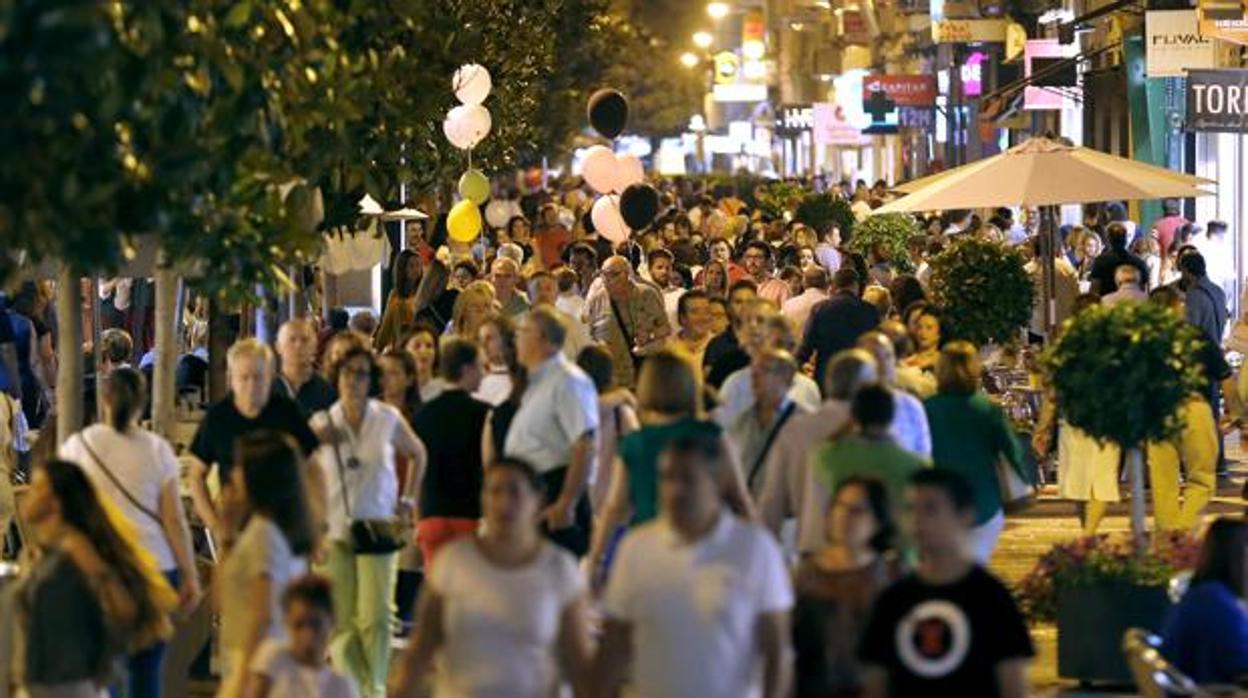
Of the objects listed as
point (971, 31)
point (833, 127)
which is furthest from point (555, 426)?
point (833, 127)

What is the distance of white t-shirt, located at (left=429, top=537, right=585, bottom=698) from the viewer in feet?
33.4

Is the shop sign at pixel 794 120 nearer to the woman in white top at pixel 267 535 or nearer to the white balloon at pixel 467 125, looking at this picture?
the white balloon at pixel 467 125

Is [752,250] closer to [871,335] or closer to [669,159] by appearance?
[871,335]

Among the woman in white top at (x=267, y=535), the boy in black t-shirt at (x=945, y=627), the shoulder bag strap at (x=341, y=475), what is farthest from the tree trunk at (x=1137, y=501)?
the boy in black t-shirt at (x=945, y=627)

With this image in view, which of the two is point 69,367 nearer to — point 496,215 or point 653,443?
point 653,443

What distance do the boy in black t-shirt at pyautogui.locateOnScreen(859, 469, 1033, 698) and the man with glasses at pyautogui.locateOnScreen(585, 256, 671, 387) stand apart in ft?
44.9

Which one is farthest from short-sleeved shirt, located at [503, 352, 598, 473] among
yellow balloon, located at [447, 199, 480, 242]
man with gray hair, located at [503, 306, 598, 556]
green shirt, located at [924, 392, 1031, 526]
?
yellow balloon, located at [447, 199, 480, 242]

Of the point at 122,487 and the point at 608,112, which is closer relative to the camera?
the point at 122,487

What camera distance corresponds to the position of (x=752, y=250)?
29.0 meters

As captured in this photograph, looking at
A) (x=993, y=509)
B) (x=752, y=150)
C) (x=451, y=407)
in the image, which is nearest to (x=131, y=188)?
(x=451, y=407)

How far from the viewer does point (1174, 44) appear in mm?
34500

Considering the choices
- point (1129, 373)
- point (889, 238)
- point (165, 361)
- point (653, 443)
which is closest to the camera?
point (653, 443)

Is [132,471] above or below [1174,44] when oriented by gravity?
below

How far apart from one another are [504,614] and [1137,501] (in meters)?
6.88
